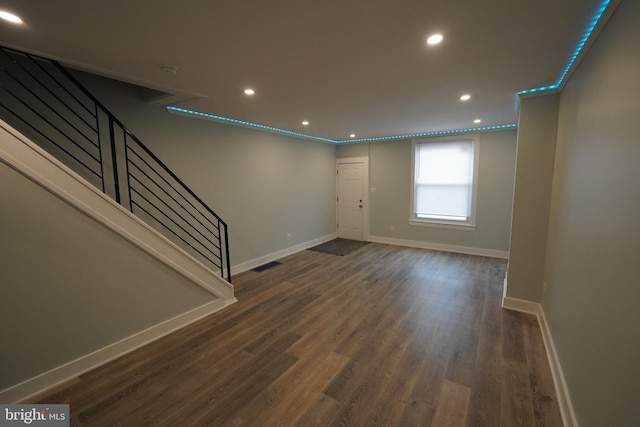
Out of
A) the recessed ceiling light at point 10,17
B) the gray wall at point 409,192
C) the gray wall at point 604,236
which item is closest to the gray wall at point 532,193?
the gray wall at point 604,236

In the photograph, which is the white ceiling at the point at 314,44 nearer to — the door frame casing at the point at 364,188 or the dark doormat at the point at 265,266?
the dark doormat at the point at 265,266

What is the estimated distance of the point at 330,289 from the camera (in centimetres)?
387

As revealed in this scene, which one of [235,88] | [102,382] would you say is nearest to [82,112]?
[235,88]

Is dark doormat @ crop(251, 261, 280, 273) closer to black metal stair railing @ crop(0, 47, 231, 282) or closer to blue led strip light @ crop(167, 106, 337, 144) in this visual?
black metal stair railing @ crop(0, 47, 231, 282)

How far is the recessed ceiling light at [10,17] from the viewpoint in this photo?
155 centimetres

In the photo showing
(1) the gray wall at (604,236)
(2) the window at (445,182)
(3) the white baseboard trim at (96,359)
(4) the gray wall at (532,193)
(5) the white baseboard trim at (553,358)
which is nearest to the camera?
(1) the gray wall at (604,236)

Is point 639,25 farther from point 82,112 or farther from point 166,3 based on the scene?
point 82,112

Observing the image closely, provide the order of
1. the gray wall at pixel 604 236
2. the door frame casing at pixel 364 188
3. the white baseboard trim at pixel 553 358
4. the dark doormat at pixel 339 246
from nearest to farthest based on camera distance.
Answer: the gray wall at pixel 604 236
the white baseboard trim at pixel 553 358
the dark doormat at pixel 339 246
the door frame casing at pixel 364 188

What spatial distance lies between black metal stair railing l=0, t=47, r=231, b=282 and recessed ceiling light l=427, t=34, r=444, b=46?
261 centimetres

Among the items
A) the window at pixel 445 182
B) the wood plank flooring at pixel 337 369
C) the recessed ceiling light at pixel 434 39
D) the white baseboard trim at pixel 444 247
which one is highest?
the recessed ceiling light at pixel 434 39

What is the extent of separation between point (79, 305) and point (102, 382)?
647mm

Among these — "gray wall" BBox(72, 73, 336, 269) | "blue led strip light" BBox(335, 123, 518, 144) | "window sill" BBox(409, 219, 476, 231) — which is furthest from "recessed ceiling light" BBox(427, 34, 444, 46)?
"window sill" BBox(409, 219, 476, 231)

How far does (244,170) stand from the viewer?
4.66 meters

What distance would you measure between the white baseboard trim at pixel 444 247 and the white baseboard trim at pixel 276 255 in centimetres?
133
